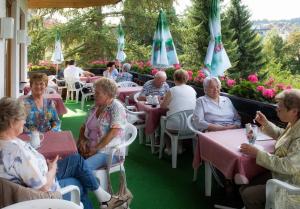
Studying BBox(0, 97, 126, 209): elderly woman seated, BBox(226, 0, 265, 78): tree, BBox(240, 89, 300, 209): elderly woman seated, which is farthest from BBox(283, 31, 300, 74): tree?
BBox(0, 97, 126, 209): elderly woman seated

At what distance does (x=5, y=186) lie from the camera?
5.70 ft

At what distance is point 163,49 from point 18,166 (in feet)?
14.9

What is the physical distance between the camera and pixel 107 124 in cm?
300

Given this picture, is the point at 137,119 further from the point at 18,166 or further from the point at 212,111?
the point at 18,166

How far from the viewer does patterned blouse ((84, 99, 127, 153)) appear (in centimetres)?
296

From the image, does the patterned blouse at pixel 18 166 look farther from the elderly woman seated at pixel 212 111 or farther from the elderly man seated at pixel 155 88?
the elderly man seated at pixel 155 88

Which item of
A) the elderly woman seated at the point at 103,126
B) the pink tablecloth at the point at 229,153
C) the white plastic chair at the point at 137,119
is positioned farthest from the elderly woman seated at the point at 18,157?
the white plastic chair at the point at 137,119

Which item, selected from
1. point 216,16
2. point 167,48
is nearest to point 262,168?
point 216,16

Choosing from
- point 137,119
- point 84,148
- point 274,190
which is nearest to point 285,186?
point 274,190

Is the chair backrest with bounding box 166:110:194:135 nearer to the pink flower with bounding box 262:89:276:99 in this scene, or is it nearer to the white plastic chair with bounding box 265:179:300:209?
the pink flower with bounding box 262:89:276:99

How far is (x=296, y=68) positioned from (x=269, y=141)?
97.2ft

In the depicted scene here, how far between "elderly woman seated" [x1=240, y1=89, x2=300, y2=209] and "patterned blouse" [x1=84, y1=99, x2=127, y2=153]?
1.01m

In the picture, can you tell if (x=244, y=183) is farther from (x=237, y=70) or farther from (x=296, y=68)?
(x=296, y=68)

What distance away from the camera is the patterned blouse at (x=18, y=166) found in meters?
1.79
